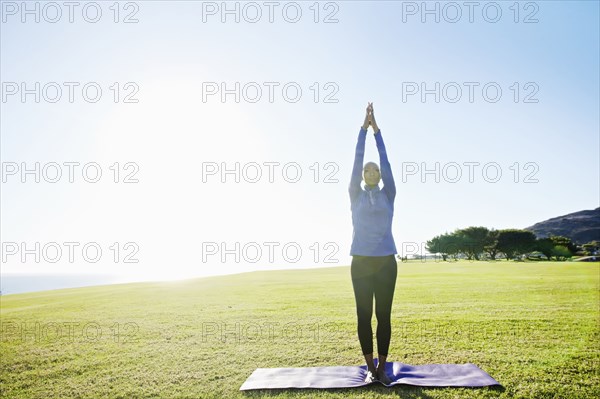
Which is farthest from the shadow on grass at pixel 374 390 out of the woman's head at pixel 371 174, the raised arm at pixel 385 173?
the woman's head at pixel 371 174

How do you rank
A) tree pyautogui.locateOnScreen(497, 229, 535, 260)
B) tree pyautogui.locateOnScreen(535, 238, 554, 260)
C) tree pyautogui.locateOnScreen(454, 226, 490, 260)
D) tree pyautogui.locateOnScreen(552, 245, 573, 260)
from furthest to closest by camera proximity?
tree pyautogui.locateOnScreen(454, 226, 490, 260)
tree pyautogui.locateOnScreen(497, 229, 535, 260)
tree pyautogui.locateOnScreen(535, 238, 554, 260)
tree pyautogui.locateOnScreen(552, 245, 573, 260)

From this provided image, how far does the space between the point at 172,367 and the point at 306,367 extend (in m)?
2.88

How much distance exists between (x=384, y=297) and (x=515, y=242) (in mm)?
95634

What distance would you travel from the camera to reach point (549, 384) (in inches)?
250

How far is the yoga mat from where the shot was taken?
6418 millimetres

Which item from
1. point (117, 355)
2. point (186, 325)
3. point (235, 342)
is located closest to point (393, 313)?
point (235, 342)

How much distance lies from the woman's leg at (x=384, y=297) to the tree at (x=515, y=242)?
95.0 metres

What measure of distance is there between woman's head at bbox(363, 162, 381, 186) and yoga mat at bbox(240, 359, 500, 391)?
3.59 m

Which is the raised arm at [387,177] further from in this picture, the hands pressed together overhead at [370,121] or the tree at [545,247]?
the tree at [545,247]

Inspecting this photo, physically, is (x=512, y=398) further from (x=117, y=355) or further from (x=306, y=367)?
(x=117, y=355)

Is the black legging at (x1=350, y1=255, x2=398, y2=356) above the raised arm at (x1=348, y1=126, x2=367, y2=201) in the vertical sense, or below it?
below
